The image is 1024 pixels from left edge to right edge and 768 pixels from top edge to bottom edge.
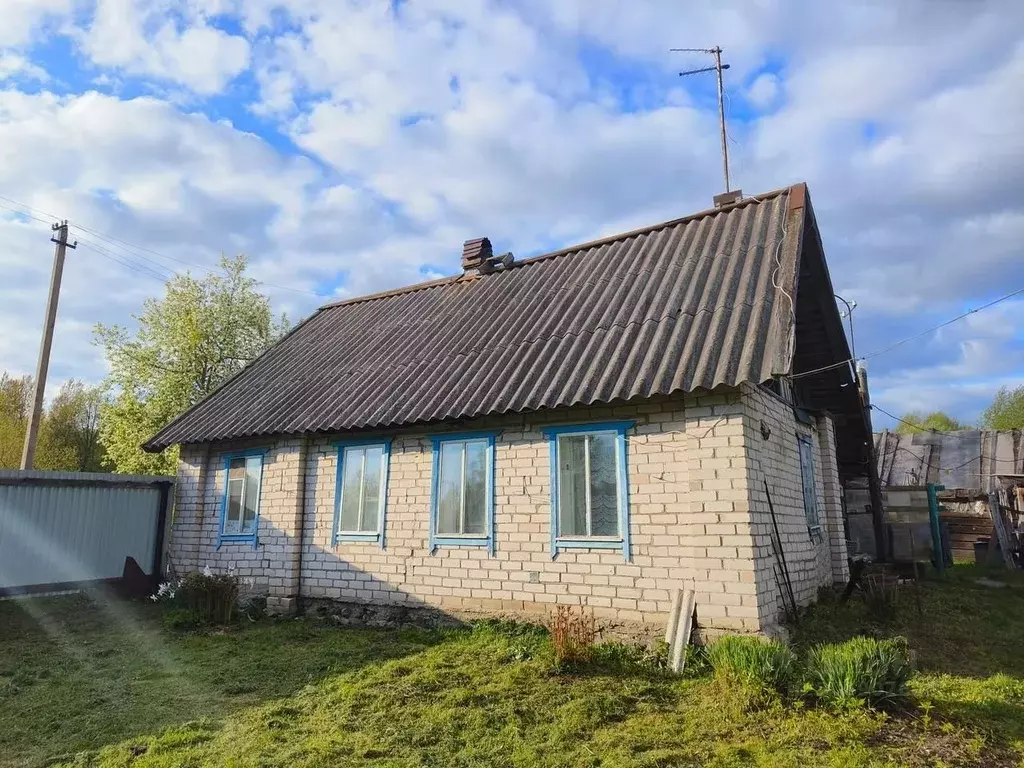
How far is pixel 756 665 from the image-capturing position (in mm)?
5234

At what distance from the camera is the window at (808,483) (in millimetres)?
9539

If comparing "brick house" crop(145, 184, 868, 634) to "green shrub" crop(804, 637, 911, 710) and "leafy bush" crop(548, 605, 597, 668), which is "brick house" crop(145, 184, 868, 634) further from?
"green shrub" crop(804, 637, 911, 710)

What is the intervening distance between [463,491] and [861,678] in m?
4.83

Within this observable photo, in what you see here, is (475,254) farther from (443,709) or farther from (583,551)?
(443,709)

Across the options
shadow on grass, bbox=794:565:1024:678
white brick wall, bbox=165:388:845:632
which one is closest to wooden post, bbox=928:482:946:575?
shadow on grass, bbox=794:565:1024:678

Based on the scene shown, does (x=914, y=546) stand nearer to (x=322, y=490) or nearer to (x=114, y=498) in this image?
(x=322, y=490)

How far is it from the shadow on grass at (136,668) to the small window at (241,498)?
63.0 inches

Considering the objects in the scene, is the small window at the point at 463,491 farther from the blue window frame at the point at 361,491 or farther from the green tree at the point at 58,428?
the green tree at the point at 58,428

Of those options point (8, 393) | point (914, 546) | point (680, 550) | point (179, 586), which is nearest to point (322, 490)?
point (179, 586)

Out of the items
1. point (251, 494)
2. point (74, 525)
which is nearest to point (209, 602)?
point (251, 494)

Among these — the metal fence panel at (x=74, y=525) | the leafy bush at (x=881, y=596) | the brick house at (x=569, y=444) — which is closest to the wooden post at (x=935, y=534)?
the brick house at (x=569, y=444)

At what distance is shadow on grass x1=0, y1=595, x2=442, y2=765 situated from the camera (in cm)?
526

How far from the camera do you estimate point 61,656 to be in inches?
296

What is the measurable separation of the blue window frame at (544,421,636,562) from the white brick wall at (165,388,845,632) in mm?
107
